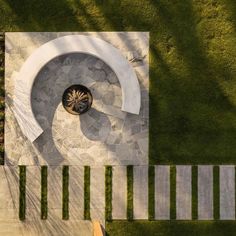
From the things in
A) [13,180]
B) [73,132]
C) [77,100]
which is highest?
[77,100]

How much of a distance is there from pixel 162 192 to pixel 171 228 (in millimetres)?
1546

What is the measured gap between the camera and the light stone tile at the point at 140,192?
15.5 m


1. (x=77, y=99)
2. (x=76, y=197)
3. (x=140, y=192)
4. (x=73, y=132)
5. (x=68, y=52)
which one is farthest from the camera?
(x=73, y=132)

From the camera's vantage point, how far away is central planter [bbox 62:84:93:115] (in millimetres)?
15383

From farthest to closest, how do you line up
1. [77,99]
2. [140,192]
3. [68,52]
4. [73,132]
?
[73,132], [140,192], [68,52], [77,99]

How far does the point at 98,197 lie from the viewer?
1562cm

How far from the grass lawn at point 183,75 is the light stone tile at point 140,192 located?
0.48 meters

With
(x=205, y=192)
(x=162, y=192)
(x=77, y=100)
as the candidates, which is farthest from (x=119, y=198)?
(x=77, y=100)

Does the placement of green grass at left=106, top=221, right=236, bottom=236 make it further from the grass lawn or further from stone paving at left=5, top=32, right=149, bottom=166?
stone paving at left=5, top=32, right=149, bottom=166

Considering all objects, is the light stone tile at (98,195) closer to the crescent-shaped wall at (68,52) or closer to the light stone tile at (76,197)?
the light stone tile at (76,197)

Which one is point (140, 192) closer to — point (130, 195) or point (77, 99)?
point (130, 195)

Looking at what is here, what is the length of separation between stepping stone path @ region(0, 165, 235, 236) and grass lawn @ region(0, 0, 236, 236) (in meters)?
0.38

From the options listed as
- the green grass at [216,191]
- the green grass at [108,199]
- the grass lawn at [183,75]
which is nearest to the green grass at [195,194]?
the grass lawn at [183,75]

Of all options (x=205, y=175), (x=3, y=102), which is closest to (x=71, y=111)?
(x=3, y=102)
